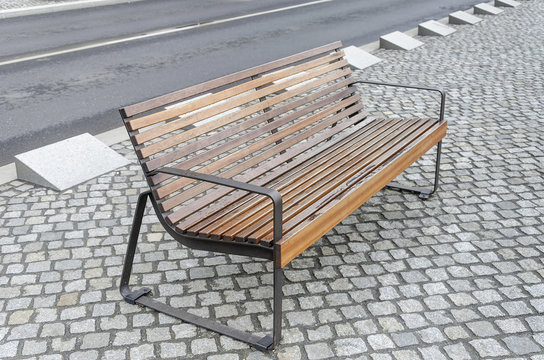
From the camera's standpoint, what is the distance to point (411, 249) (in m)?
4.26

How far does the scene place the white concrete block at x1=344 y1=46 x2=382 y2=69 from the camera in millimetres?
9461

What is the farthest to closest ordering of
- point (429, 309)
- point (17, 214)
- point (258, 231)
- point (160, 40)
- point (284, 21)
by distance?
point (284, 21)
point (160, 40)
point (17, 214)
point (429, 309)
point (258, 231)

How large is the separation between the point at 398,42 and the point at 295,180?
7.61m

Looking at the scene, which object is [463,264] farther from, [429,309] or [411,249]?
[429,309]

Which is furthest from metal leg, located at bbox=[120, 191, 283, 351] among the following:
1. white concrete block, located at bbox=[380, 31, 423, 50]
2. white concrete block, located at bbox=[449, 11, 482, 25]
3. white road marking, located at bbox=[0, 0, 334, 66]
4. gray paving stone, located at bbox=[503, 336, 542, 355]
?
white concrete block, located at bbox=[449, 11, 482, 25]

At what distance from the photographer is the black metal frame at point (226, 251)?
3.10 metres

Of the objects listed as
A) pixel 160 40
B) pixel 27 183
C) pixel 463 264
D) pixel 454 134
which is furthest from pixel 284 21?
pixel 463 264

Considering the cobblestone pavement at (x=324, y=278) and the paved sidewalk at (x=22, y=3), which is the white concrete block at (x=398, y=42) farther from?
the paved sidewalk at (x=22, y=3)

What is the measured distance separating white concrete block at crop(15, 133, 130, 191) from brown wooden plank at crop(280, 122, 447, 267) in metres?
2.42

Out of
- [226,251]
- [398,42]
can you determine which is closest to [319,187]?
[226,251]

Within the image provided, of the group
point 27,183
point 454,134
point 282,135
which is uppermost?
point 282,135

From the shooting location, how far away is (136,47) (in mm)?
11805

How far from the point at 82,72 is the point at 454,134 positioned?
565 centimetres

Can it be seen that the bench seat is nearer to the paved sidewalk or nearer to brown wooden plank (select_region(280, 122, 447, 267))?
brown wooden plank (select_region(280, 122, 447, 267))
